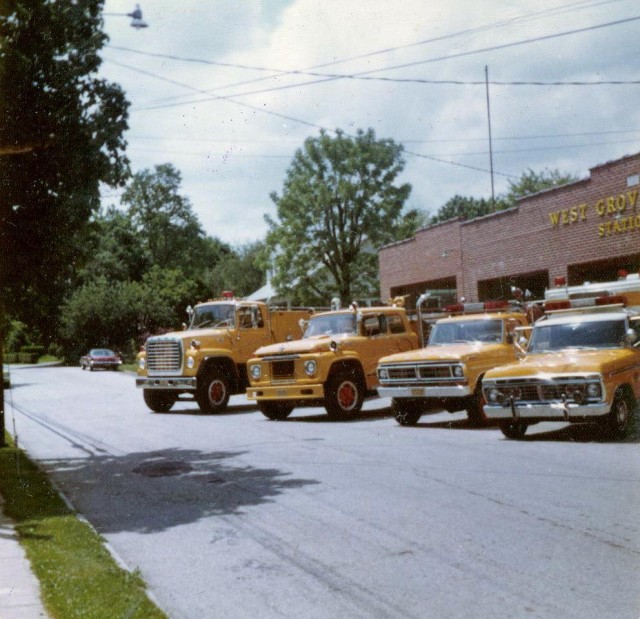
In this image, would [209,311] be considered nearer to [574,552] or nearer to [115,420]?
[115,420]

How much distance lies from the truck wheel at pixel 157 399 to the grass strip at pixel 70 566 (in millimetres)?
10886

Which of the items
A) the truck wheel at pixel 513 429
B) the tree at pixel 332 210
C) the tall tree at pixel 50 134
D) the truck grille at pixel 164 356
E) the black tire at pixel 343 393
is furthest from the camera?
the tree at pixel 332 210

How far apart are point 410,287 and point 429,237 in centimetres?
271

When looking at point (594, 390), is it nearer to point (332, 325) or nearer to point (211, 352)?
point (332, 325)

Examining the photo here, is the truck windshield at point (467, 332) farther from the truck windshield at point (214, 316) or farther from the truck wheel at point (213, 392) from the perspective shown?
the truck windshield at point (214, 316)

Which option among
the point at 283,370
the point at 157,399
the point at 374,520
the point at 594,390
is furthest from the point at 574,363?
the point at 157,399

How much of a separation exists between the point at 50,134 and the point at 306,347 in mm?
7105

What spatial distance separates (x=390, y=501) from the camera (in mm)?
7922

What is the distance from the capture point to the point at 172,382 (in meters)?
19.2

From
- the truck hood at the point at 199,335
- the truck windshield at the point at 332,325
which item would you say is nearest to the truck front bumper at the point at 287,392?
the truck windshield at the point at 332,325

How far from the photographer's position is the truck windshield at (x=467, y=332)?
1477cm

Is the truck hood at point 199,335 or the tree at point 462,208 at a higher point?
the tree at point 462,208

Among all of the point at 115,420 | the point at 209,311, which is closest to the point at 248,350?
the point at 209,311

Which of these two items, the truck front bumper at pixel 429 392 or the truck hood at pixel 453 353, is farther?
the truck hood at pixel 453 353
